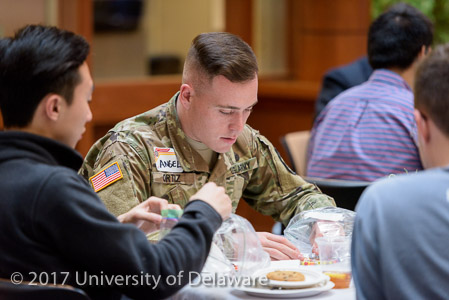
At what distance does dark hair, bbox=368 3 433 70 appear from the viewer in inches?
132

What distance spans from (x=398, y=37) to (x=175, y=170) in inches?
61.9

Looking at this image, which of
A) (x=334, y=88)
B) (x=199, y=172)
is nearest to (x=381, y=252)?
(x=199, y=172)

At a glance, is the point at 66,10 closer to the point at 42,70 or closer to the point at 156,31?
the point at 156,31

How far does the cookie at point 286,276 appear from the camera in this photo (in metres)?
1.74

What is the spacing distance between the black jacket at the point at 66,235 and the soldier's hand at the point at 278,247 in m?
0.46

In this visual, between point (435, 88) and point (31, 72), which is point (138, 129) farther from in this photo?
point (435, 88)

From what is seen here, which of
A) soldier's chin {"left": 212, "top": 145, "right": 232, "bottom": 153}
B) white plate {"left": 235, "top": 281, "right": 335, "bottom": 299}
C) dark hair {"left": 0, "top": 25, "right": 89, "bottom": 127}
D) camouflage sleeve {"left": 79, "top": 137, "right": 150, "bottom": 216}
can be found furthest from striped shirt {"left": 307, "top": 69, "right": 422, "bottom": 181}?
dark hair {"left": 0, "top": 25, "right": 89, "bottom": 127}

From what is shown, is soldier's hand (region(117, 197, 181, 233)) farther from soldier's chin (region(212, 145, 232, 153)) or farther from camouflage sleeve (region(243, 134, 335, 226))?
camouflage sleeve (region(243, 134, 335, 226))

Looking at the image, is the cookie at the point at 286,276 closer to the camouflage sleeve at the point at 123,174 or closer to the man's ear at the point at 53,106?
the camouflage sleeve at the point at 123,174

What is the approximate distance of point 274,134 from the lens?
19.1 feet

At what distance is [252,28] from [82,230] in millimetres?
4566

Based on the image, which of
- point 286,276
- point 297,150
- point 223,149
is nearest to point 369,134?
point 297,150

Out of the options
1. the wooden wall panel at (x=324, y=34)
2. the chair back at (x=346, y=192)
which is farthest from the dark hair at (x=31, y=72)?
the wooden wall panel at (x=324, y=34)

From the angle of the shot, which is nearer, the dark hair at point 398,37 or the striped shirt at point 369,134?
the striped shirt at point 369,134
